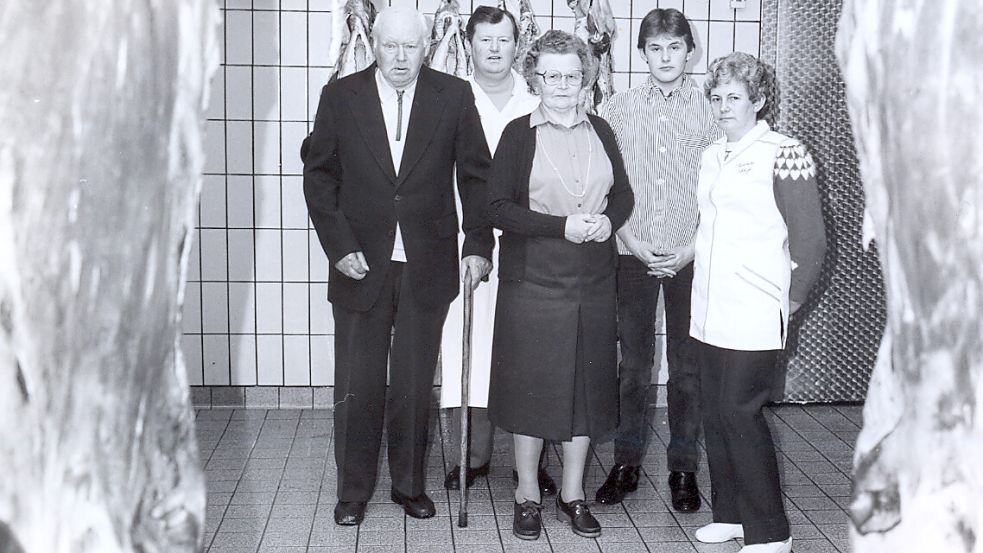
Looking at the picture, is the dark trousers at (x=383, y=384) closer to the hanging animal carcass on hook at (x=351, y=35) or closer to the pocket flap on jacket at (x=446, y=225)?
the pocket flap on jacket at (x=446, y=225)

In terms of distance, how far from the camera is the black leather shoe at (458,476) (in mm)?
3689

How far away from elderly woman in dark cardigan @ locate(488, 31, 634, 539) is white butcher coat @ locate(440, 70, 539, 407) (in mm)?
405

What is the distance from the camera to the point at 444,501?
355cm

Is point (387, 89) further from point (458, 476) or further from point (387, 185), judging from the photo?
point (458, 476)

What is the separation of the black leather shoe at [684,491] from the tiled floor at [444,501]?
0.13ft

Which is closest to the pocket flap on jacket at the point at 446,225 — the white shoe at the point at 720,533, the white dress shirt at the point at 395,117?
the white dress shirt at the point at 395,117

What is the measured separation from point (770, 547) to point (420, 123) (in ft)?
5.19

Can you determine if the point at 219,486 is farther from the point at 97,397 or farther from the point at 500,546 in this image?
the point at 97,397

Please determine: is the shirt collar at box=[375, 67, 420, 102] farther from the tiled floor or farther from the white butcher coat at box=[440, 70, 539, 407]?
the tiled floor

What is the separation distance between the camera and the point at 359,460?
3.34 m

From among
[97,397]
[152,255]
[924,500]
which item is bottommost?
[924,500]

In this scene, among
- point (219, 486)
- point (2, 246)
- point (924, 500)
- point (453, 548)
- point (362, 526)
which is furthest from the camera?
point (219, 486)

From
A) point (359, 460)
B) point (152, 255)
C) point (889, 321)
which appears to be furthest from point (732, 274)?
point (152, 255)

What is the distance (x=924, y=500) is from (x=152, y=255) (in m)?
0.84
